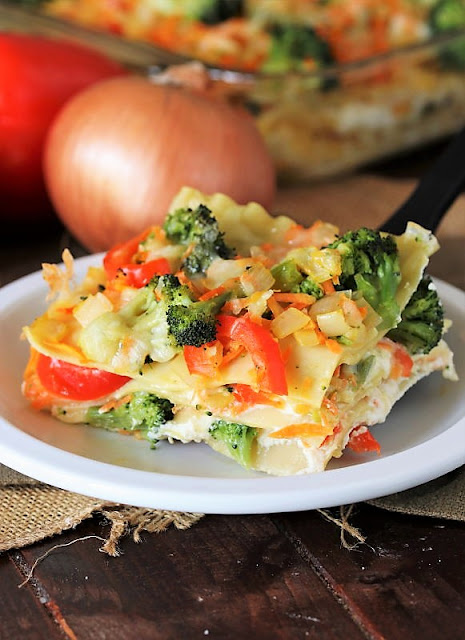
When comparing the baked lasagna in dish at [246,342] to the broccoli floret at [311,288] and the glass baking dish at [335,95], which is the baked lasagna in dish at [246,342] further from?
the glass baking dish at [335,95]

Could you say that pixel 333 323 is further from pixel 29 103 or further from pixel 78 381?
pixel 29 103

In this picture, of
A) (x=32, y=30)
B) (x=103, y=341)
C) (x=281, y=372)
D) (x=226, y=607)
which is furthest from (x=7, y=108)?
(x=226, y=607)

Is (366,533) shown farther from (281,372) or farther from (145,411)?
(145,411)

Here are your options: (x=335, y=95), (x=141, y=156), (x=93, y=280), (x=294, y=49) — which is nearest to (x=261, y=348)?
(x=93, y=280)

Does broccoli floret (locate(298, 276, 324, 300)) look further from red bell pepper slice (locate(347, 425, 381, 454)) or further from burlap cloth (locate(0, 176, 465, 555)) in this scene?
burlap cloth (locate(0, 176, 465, 555))

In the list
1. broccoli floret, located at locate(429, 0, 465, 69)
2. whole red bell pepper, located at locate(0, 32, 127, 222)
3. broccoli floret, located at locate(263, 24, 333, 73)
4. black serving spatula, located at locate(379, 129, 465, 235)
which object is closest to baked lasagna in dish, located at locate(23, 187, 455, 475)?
black serving spatula, located at locate(379, 129, 465, 235)

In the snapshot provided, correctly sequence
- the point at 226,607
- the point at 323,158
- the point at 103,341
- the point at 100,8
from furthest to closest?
the point at 100,8
the point at 323,158
the point at 103,341
the point at 226,607
